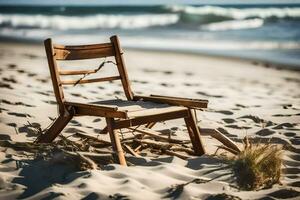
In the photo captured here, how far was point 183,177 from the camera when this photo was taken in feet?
11.1

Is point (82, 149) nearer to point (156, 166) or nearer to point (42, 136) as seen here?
point (42, 136)

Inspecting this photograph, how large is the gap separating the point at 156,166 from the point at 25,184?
1074mm

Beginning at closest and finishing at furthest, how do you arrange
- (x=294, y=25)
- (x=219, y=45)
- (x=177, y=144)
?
(x=177, y=144), (x=219, y=45), (x=294, y=25)

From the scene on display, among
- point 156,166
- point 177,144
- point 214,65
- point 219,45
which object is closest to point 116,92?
point 177,144

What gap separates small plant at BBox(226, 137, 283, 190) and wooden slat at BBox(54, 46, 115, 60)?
6.00ft

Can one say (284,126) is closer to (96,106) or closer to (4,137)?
(96,106)

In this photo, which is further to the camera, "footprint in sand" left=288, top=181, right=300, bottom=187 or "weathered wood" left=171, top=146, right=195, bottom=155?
"weathered wood" left=171, top=146, right=195, bottom=155

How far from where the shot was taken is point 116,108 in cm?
336

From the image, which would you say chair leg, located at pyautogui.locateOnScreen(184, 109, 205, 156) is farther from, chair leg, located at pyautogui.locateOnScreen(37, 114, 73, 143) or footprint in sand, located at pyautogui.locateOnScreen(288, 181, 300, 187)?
chair leg, located at pyautogui.locateOnScreen(37, 114, 73, 143)

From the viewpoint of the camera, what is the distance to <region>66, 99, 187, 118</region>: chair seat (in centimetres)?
353

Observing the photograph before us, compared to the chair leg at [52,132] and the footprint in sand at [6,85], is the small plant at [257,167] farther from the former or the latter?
the footprint in sand at [6,85]

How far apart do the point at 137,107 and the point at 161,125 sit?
141 cm

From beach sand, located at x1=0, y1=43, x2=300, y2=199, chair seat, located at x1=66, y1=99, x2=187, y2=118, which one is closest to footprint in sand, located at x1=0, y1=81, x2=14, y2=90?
beach sand, located at x1=0, y1=43, x2=300, y2=199

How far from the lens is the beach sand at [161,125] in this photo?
3.12m
